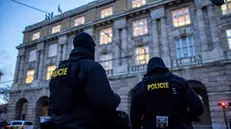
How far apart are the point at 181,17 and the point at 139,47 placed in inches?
206

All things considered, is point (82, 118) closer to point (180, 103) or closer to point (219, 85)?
point (180, 103)

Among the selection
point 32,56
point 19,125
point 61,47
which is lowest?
point 19,125

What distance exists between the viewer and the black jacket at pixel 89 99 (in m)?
1.88

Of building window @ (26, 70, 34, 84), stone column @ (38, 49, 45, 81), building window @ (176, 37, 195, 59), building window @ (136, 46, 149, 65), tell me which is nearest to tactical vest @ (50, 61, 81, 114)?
building window @ (176, 37, 195, 59)

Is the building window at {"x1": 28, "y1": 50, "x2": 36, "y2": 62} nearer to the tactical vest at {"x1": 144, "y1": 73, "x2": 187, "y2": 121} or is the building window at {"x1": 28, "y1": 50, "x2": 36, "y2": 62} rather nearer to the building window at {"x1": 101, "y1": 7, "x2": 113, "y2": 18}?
A: the building window at {"x1": 101, "y1": 7, "x2": 113, "y2": 18}

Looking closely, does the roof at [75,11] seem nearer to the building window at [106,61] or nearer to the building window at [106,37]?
the building window at [106,37]

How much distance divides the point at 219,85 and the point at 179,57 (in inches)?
167

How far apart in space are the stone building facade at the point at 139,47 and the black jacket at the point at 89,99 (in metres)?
14.8

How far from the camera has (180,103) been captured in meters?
3.04

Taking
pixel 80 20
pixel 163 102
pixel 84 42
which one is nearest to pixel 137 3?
pixel 80 20

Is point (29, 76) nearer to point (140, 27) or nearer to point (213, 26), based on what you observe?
point (140, 27)

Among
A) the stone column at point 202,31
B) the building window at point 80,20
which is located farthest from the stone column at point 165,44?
the building window at point 80,20

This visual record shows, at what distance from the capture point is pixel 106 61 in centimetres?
2027

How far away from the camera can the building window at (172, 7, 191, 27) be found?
17625mm
